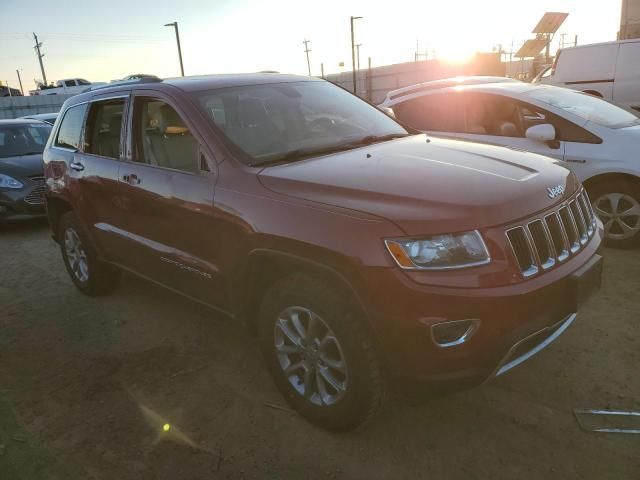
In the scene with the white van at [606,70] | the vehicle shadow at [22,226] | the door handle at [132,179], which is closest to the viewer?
the door handle at [132,179]

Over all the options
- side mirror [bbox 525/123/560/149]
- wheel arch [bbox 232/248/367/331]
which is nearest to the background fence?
side mirror [bbox 525/123/560/149]

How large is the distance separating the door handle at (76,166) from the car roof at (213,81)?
60 cm

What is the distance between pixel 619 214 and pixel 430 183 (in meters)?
3.25

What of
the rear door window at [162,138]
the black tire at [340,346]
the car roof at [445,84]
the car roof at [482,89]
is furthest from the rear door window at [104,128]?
the car roof at [445,84]

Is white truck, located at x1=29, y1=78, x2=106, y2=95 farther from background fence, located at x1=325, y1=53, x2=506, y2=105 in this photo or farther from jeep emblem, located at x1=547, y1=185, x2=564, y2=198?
jeep emblem, located at x1=547, y1=185, x2=564, y2=198

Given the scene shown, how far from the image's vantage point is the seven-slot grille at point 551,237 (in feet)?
7.31

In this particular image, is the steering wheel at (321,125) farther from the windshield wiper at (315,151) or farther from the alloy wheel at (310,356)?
the alloy wheel at (310,356)

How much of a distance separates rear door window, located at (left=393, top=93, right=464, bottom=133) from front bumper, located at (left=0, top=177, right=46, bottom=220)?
5284 millimetres

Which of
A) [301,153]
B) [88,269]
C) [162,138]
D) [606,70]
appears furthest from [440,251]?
[606,70]

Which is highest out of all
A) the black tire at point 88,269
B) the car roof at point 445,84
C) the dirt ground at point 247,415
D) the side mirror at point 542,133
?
the car roof at point 445,84

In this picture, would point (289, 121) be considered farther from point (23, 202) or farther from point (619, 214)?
point (23, 202)

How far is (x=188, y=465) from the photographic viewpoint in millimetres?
2488

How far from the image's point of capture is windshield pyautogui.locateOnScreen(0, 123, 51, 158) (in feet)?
27.4

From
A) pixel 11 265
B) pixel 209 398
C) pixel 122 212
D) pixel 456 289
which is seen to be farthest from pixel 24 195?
pixel 456 289
